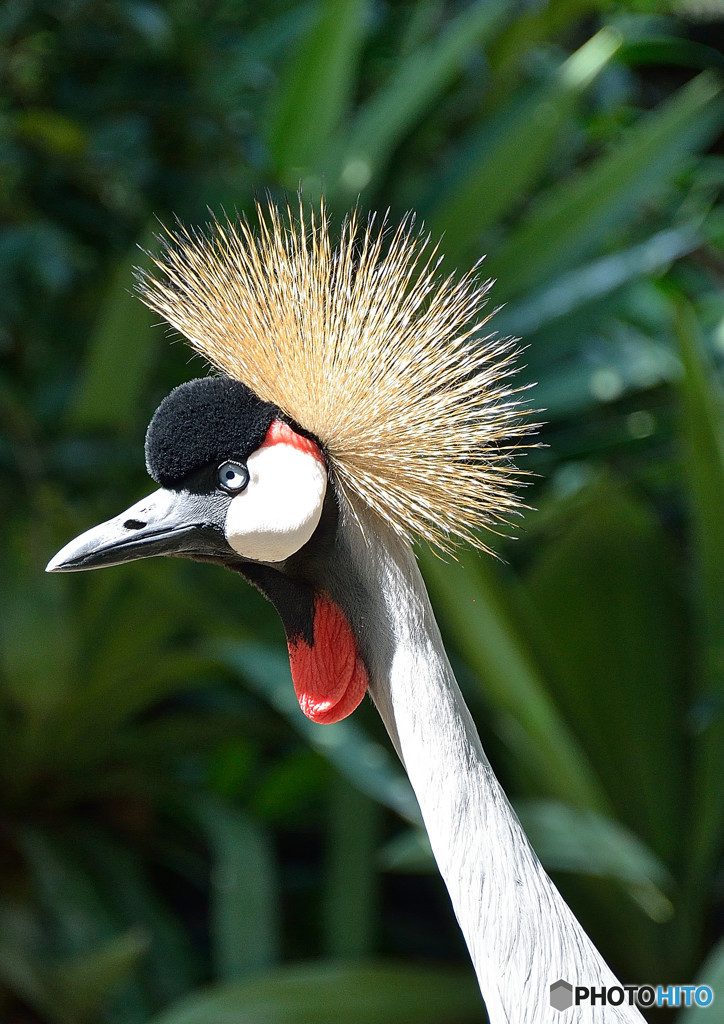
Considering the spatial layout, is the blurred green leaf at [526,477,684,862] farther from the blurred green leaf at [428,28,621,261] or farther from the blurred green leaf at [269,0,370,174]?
the blurred green leaf at [269,0,370,174]

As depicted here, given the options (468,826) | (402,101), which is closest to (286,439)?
(468,826)

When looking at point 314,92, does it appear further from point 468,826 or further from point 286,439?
point 468,826

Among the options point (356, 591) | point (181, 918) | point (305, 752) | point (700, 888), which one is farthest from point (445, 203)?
point (181, 918)

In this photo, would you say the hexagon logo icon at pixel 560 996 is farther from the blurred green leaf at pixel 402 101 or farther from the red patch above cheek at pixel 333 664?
the blurred green leaf at pixel 402 101

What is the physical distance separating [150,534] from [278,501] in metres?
0.08

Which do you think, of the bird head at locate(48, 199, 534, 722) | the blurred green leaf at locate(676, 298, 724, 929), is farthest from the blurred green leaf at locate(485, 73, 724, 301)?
the bird head at locate(48, 199, 534, 722)

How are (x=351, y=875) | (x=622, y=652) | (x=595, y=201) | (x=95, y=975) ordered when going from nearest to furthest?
(x=95, y=975), (x=622, y=652), (x=351, y=875), (x=595, y=201)

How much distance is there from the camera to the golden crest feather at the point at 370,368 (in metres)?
0.63

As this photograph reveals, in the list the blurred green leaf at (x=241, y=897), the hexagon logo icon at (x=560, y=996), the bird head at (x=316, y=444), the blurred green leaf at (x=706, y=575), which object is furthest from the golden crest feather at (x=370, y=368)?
the blurred green leaf at (x=241, y=897)

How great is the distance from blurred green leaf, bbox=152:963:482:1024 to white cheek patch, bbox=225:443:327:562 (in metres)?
0.87

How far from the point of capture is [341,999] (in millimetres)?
1321

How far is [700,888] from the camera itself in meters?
1.38

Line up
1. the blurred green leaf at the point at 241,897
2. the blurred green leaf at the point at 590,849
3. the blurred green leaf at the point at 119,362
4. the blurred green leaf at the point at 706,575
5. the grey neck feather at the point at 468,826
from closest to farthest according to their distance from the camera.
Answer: the grey neck feather at the point at 468,826 → the blurred green leaf at the point at 590,849 → the blurred green leaf at the point at 706,575 → the blurred green leaf at the point at 241,897 → the blurred green leaf at the point at 119,362

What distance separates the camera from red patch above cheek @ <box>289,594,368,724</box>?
0.65m
